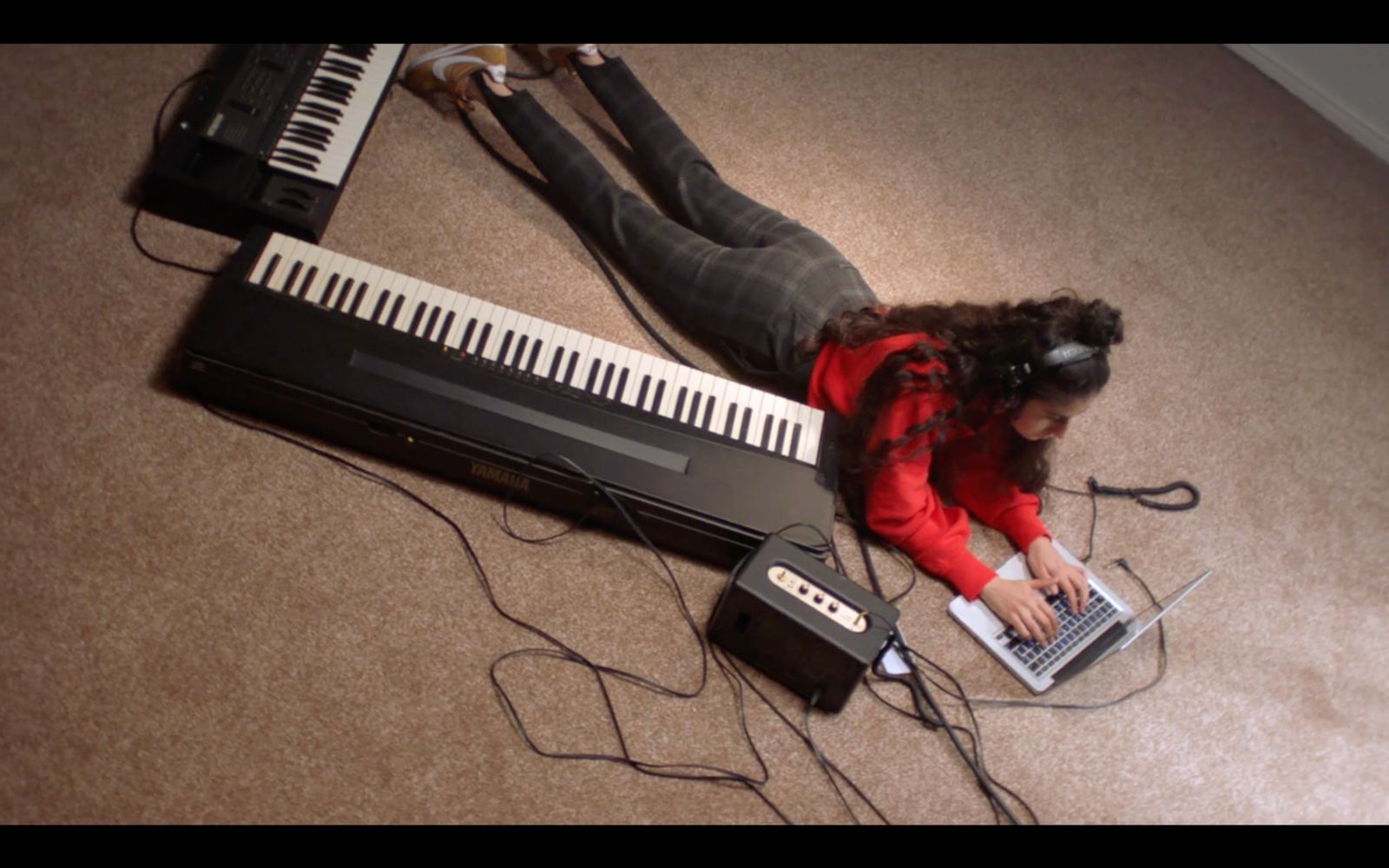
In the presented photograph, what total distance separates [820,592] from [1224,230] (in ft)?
5.60

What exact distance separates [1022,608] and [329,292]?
4.36 feet

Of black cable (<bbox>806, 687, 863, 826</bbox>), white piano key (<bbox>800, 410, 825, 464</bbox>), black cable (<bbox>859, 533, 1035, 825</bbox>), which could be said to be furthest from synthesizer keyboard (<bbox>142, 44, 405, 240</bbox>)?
black cable (<bbox>859, 533, 1035, 825</bbox>)

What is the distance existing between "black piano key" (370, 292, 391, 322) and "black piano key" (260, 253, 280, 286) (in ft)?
0.58

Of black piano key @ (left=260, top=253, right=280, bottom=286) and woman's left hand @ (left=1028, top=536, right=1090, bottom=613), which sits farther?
woman's left hand @ (left=1028, top=536, right=1090, bottom=613)

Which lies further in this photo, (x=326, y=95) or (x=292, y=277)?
(x=326, y=95)

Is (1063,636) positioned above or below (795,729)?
above

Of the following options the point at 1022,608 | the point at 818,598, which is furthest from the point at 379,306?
the point at 1022,608

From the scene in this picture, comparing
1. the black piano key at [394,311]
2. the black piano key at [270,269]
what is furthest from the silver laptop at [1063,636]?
the black piano key at [270,269]

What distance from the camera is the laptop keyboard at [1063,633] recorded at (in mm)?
1723

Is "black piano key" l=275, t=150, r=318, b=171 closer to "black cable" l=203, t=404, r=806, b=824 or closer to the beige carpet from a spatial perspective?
the beige carpet

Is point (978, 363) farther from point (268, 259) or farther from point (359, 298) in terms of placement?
point (268, 259)

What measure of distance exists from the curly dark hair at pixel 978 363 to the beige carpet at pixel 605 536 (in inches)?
11.5

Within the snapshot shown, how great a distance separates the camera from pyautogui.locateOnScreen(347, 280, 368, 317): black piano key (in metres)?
1.64

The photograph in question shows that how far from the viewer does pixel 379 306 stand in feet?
5.44
